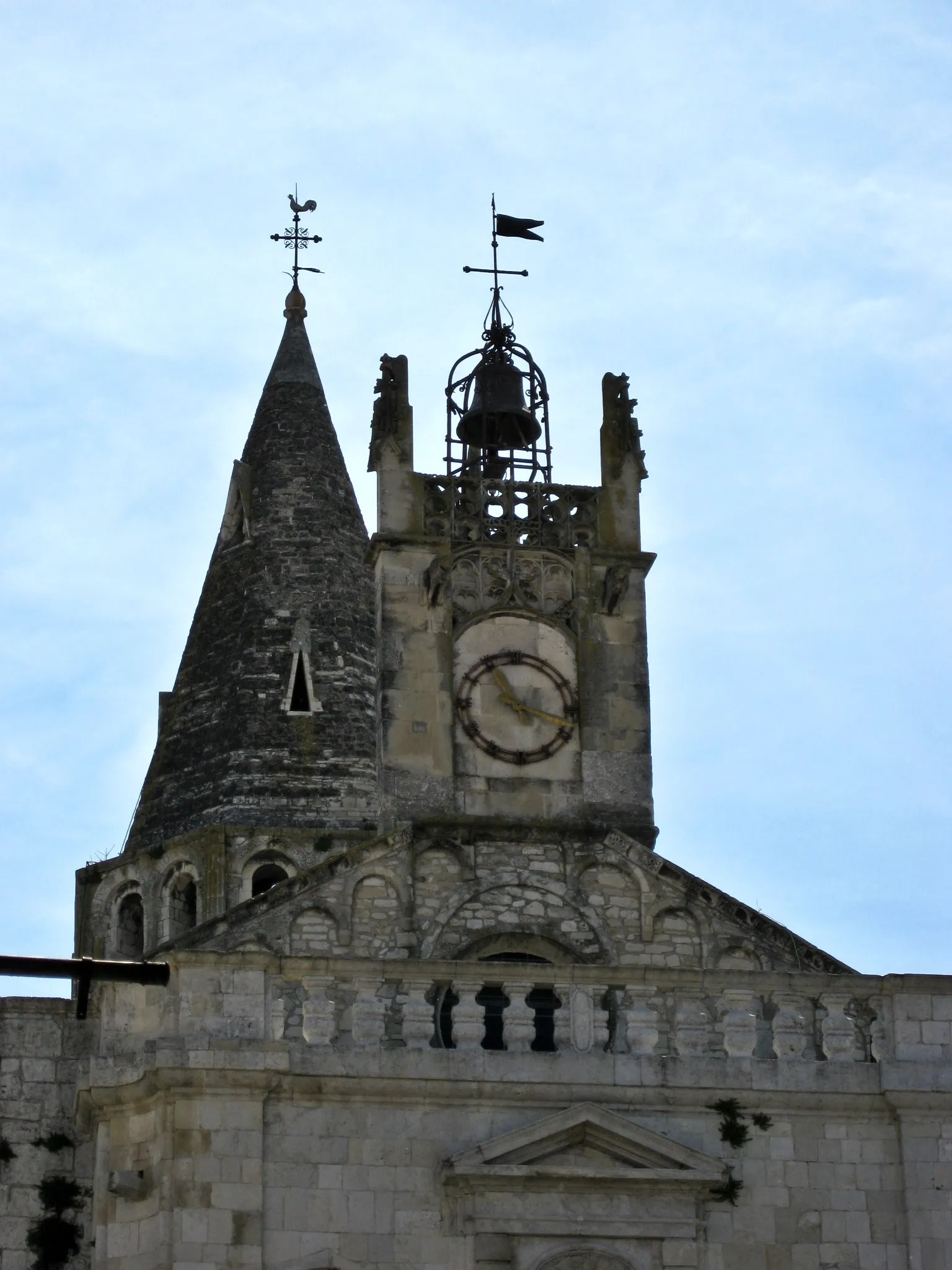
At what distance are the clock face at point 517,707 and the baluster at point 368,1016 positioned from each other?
17.5 ft

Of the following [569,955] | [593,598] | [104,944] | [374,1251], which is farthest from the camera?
[104,944]

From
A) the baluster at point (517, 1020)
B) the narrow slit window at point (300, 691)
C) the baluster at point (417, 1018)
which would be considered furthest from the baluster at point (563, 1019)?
the narrow slit window at point (300, 691)

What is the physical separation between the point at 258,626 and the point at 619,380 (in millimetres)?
8398

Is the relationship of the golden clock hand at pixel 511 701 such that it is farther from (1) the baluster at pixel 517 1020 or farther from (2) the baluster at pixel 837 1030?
(2) the baluster at pixel 837 1030

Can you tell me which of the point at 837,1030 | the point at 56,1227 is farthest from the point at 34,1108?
the point at 837,1030

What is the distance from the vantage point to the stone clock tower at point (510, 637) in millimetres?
29797

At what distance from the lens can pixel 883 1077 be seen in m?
25.0

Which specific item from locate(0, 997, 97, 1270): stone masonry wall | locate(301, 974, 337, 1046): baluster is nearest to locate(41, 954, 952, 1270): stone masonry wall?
locate(301, 974, 337, 1046): baluster

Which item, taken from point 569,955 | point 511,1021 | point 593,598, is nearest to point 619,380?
point 593,598

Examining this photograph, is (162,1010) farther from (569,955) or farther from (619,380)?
(619,380)

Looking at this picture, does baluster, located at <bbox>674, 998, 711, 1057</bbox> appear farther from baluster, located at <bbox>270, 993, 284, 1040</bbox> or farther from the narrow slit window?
the narrow slit window

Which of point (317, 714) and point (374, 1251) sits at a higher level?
point (317, 714)

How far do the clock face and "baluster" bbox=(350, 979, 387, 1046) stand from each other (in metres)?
5.35

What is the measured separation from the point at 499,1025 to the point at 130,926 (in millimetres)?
11416
